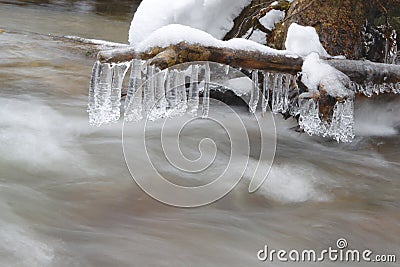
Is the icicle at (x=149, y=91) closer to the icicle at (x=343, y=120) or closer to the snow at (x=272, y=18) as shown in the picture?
the icicle at (x=343, y=120)

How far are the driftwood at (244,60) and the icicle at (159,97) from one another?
131 mm

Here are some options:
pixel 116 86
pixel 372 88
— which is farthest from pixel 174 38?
pixel 372 88

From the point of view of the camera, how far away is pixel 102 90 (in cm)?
333

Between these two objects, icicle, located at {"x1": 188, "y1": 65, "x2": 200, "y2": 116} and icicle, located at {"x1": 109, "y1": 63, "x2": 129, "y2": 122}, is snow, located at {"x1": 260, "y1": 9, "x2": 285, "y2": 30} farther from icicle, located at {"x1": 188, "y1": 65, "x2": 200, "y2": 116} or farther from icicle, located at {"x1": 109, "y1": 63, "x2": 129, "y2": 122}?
icicle, located at {"x1": 109, "y1": 63, "x2": 129, "y2": 122}

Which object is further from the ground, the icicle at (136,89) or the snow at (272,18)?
the snow at (272,18)

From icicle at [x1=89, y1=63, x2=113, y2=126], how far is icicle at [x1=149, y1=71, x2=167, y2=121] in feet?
1.02

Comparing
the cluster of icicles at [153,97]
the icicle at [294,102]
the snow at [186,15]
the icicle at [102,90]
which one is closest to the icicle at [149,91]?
the cluster of icicles at [153,97]

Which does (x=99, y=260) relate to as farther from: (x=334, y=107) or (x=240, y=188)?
(x=334, y=107)

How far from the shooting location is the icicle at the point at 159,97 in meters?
3.26

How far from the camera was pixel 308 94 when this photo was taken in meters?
3.41

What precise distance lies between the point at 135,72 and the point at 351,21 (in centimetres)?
212

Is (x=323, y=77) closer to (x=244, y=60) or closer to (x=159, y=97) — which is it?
(x=244, y=60)

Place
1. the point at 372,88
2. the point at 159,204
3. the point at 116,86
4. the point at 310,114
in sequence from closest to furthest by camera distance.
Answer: the point at 159,204 → the point at 116,86 → the point at 310,114 → the point at 372,88

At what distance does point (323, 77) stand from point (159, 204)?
1.40 meters
